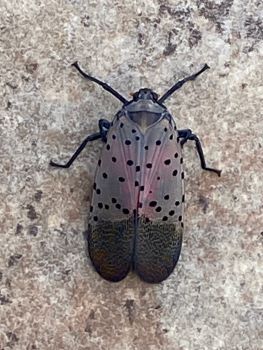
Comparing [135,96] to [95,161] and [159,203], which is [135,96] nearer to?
[95,161]

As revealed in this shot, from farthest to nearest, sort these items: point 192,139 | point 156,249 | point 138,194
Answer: point 192,139 → point 156,249 → point 138,194

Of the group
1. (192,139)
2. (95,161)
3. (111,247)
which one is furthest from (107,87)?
(111,247)

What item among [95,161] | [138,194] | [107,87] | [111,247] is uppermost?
[107,87]

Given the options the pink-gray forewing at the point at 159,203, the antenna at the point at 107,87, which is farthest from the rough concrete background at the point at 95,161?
the pink-gray forewing at the point at 159,203

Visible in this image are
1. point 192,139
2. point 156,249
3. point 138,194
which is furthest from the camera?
point 192,139

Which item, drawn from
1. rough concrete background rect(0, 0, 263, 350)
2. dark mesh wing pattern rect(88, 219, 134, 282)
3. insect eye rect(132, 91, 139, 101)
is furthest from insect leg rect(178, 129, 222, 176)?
dark mesh wing pattern rect(88, 219, 134, 282)

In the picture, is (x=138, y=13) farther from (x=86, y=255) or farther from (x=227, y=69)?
(x=86, y=255)

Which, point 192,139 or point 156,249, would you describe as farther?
point 192,139

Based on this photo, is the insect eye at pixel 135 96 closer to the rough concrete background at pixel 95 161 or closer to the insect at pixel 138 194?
the insect at pixel 138 194
